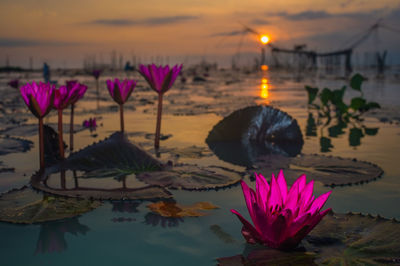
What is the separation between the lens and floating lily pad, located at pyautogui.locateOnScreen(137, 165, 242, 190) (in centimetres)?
191

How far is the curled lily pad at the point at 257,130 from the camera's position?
10.6 feet

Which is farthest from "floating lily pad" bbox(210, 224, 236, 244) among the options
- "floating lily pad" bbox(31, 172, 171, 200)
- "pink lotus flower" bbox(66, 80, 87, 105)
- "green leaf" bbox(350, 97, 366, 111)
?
"green leaf" bbox(350, 97, 366, 111)

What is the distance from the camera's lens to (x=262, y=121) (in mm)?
3328

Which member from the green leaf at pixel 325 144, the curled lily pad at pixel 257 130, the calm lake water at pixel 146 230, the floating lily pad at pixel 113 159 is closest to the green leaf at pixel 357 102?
the green leaf at pixel 325 144

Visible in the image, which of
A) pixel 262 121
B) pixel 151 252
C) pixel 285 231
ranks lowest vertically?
pixel 151 252

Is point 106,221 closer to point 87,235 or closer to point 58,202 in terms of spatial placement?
point 87,235

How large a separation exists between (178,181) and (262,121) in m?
1.56

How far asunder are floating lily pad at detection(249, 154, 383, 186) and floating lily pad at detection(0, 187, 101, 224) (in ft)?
3.39

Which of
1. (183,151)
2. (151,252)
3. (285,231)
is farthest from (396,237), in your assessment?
(183,151)

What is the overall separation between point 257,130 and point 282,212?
2246 millimetres

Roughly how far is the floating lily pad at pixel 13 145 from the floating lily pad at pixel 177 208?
1537 millimetres

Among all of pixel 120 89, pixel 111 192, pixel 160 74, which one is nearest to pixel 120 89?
pixel 120 89

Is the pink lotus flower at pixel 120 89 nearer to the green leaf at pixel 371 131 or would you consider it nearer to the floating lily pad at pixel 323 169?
the floating lily pad at pixel 323 169

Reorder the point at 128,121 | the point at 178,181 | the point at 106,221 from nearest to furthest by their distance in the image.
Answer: the point at 106,221 → the point at 178,181 → the point at 128,121
